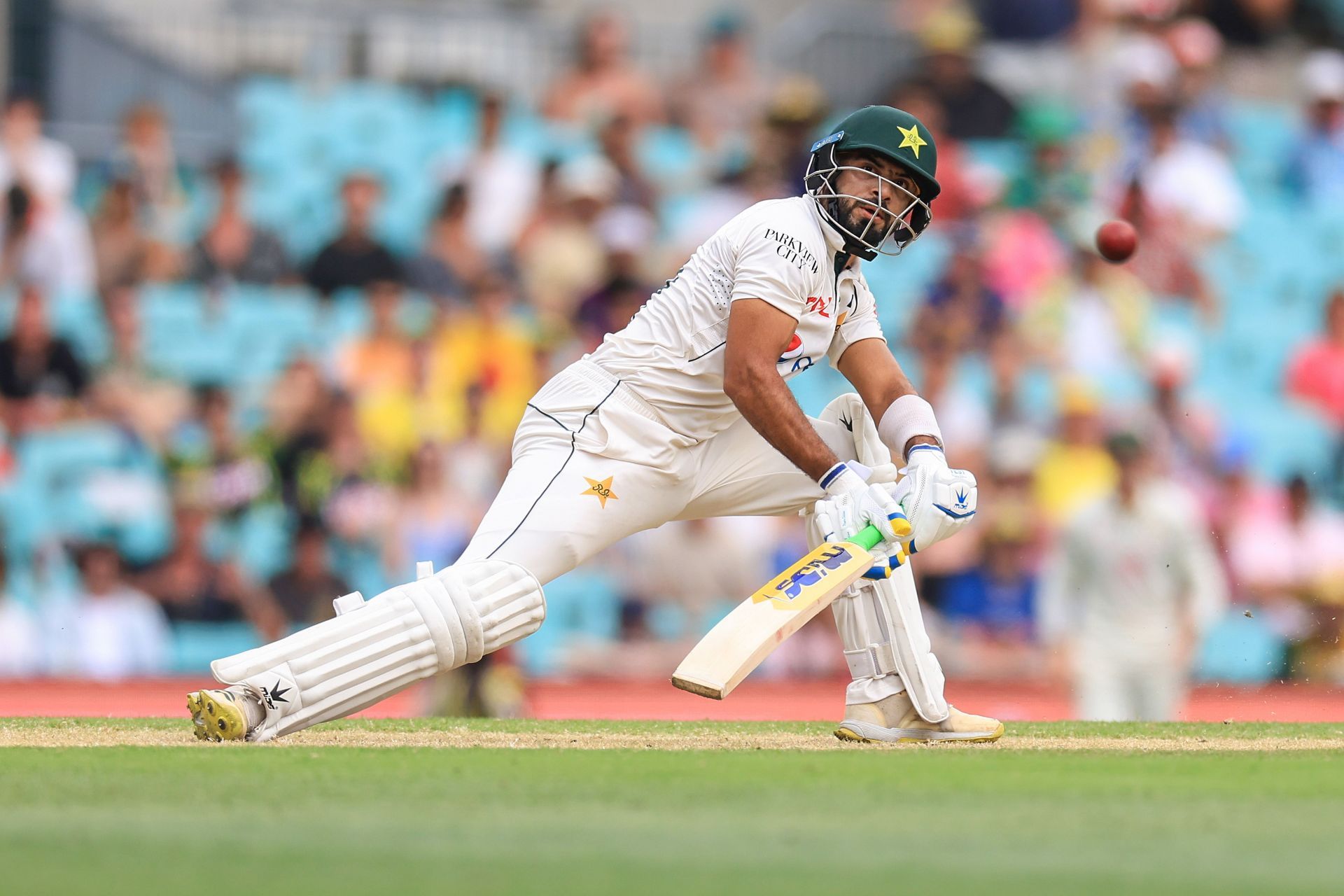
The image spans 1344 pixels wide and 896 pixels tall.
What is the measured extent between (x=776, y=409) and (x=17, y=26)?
10.7 metres

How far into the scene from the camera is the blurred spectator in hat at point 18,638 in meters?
10.4

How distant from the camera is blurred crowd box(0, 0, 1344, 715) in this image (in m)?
10.7

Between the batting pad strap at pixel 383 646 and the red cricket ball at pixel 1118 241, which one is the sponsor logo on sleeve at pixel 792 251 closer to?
the batting pad strap at pixel 383 646

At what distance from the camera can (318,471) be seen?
36.2 ft

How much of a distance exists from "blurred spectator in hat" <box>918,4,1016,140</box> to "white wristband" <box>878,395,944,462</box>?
897 cm

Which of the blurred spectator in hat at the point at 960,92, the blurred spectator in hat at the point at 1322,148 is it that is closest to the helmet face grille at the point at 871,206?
the blurred spectator in hat at the point at 960,92

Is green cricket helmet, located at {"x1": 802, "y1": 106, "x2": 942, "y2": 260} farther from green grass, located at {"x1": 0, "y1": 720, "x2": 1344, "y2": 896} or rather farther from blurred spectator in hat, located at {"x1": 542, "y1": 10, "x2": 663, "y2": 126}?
blurred spectator in hat, located at {"x1": 542, "y1": 10, "x2": 663, "y2": 126}

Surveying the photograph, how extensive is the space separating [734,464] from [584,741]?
3.27 feet

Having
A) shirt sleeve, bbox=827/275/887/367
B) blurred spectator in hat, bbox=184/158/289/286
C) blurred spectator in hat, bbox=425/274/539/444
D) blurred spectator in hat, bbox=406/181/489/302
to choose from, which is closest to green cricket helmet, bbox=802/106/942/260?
shirt sleeve, bbox=827/275/887/367

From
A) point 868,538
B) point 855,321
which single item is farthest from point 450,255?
point 868,538

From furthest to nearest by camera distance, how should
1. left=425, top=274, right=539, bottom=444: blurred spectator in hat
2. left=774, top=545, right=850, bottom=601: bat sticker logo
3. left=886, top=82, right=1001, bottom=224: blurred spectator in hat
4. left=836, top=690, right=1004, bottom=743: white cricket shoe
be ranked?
left=886, top=82, right=1001, bottom=224: blurred spectator in hat, left=425, top=274, right=539, bottom=444: blurred spectator in hat, left=836, top=690, right=1004, bottom=743: white cricket shoe, left=774, top=545, right=850, bottom=601: bat sticker logo

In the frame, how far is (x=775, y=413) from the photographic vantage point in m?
5.66

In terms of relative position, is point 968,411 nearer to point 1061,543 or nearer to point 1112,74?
point 1061,543

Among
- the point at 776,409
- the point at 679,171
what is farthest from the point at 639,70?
the point at 776,409
